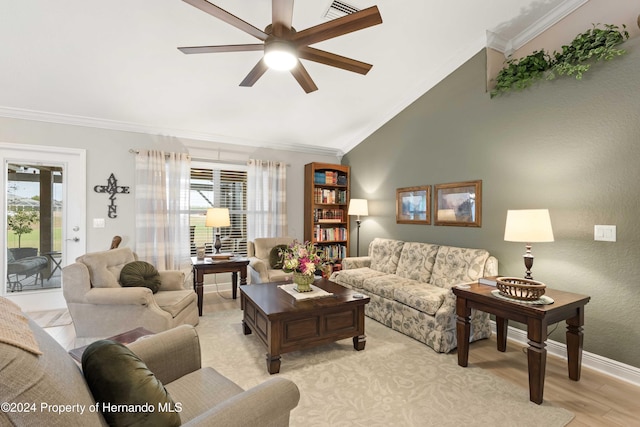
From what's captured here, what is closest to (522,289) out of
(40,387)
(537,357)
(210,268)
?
(537,357)

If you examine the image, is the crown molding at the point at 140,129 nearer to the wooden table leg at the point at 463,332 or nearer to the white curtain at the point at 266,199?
the white curtain at the point at 266,199

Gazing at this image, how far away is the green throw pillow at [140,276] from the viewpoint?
9.91 ft

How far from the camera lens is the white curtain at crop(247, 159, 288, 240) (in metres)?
5.02

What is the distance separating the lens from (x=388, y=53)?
3.39 meters

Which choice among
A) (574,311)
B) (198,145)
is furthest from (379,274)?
(198,145)

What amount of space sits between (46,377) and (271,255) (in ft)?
12.1

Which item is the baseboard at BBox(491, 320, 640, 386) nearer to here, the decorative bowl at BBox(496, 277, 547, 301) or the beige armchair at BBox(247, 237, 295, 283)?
the decorative bowl at BBox(496, 277, 547, 301)

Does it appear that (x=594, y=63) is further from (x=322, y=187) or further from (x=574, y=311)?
(x=322, y=187)

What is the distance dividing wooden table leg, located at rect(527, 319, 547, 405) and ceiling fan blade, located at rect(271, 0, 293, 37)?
2.60 m

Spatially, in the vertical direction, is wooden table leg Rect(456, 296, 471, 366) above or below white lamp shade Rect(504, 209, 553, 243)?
below

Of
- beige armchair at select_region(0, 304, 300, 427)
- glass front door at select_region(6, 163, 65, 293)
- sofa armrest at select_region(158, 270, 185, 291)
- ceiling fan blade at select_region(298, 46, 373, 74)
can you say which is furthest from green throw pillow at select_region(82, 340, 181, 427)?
glass front door at select_region(6, 163, 65, 293)

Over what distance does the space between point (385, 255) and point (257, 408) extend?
338 cm

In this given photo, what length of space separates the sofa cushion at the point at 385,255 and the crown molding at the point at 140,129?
2.25m

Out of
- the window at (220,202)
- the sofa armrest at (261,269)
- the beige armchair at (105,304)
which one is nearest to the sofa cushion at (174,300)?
the beige armchair at (105,304)
